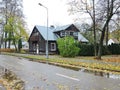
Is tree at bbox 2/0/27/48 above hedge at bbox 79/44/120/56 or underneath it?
above

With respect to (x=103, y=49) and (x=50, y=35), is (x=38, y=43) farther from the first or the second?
(x=103, y=49)

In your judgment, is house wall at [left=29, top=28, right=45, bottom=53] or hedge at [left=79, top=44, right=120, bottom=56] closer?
hedge at [left=79, top=44, right=120, bottom=56]

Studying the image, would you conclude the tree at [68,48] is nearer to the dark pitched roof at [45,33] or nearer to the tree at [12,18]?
the dark pitched roof at [45,33]

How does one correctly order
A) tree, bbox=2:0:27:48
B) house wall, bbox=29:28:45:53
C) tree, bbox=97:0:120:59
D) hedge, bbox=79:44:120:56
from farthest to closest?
tree, bbox=2:0:27:48
house wall, bbox=29:28:45:53
hedge, bbox=79:44:120:56
tree, bbox=97:0:120:59

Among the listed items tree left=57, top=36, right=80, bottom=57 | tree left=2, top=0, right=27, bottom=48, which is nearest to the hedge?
tree left=57, top=36, right=80, bottom=57

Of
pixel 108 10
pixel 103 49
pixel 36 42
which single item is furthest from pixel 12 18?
pixel 108 10

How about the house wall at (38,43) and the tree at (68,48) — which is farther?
the house wall at (38,43)

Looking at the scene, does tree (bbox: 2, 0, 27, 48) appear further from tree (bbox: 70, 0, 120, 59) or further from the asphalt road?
the asphalt road

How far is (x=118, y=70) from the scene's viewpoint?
62.4 ft

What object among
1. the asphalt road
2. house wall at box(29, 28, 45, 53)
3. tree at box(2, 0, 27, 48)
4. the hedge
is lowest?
the asphalt road

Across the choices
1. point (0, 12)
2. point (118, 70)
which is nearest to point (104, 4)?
point (118, 70)

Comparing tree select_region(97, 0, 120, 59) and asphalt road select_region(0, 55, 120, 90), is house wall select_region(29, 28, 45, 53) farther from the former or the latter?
asphalt road select_region(0, 55, 120, 90)

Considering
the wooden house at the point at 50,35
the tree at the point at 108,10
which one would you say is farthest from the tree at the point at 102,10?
the wooden house at the point at 50,35

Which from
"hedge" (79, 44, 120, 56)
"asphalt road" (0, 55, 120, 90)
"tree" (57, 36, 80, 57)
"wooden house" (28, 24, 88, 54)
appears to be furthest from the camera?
"wooden house" (28, 24, 88, 54)
